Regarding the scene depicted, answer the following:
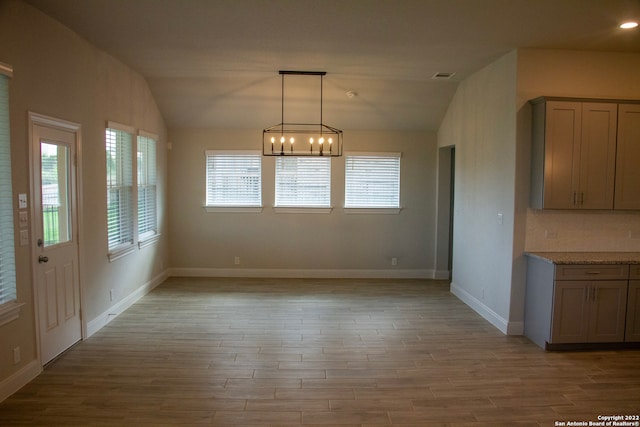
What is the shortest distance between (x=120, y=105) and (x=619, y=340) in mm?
6080

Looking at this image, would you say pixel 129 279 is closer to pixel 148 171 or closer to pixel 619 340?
pixel 148 171

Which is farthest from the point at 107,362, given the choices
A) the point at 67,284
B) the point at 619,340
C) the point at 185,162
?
the point at 619,340

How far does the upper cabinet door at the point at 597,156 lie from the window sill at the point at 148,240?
538 cm

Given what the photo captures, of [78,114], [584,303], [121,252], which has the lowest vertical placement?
[584,303]

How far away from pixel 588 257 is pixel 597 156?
3.45 ft

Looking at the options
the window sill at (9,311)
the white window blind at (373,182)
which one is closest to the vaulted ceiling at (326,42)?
the white window blind at (373,182)

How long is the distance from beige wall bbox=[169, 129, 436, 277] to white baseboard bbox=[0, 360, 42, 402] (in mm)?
3550

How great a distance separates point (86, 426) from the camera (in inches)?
108

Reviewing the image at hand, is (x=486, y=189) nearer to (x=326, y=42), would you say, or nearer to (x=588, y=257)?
(x=588, y=257)

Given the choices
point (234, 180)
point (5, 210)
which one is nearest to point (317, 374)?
point (5, 210)

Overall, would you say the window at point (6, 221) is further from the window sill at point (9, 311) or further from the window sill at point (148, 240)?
the window sill at point (148, 240)

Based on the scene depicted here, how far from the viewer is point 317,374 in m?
3.51

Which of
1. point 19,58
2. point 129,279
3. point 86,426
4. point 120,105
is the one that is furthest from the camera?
point 129,279

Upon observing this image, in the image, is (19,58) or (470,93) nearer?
(19,58)
